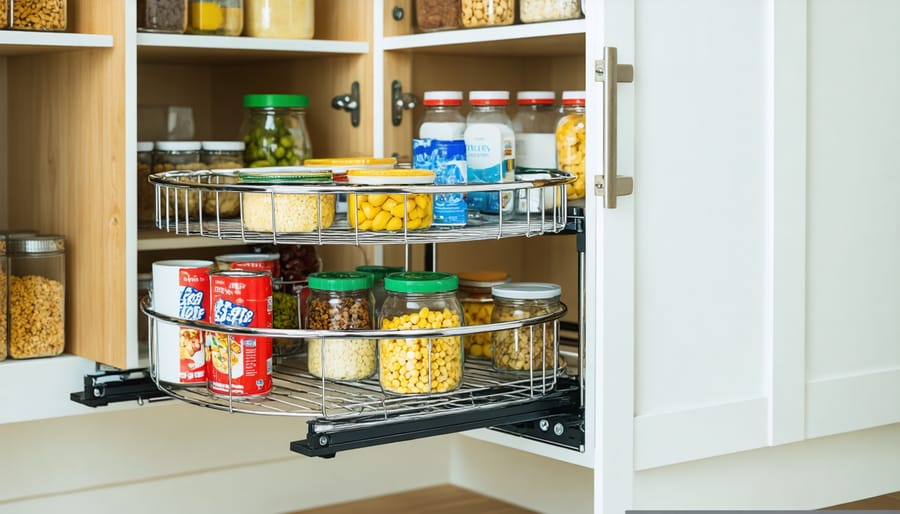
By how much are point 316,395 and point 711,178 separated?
50 cm

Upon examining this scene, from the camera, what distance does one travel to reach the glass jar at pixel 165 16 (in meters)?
1.52

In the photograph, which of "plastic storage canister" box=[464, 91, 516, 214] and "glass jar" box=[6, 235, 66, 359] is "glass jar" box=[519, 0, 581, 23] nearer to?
"plastic storage canister" box=[464, 91, 516, 214]

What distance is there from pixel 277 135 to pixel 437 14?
0.91ft

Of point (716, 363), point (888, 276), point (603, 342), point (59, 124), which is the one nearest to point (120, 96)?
point (59, 124)

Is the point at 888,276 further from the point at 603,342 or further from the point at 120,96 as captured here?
the point at 120,96

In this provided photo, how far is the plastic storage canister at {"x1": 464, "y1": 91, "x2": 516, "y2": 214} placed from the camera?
1464mm

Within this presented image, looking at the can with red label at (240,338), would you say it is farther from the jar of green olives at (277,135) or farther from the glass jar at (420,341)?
the jar of green olives at (277,135)

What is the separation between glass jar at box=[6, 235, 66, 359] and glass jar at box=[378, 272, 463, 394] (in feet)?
1.42

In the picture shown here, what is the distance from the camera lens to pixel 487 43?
5.23 ft

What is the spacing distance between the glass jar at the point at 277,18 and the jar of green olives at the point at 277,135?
3.5 inches

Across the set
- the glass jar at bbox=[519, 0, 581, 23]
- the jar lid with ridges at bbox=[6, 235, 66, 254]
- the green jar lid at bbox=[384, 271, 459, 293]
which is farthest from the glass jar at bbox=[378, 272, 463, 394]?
the jar lid with ridges at bbox=[6, 235, 66, 254]

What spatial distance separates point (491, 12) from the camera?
152 cm

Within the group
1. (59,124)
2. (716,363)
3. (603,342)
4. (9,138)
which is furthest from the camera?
(9,138)

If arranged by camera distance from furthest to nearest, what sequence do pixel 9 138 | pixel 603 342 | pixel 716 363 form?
1. pixel 9 138
2. pixel 716 363
3. pixel 603 342
